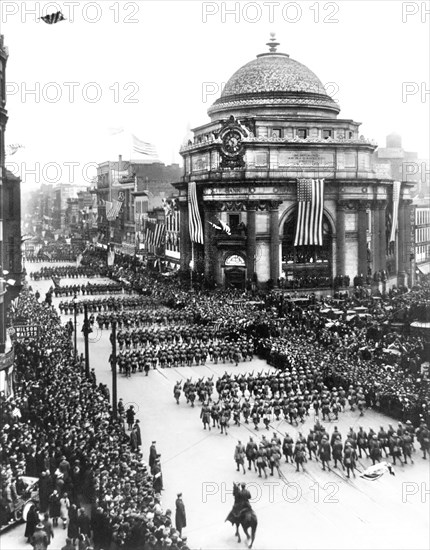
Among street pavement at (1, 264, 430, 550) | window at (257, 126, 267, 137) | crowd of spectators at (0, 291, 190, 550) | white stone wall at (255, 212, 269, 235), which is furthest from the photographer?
window at (257, 126, 267, 137)

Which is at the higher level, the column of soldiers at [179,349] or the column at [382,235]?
the column at [382,235]

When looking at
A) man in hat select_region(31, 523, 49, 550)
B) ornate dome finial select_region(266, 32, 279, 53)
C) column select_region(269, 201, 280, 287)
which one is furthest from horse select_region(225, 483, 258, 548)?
ornate dome finial select_region(266, 32, 279, 53)

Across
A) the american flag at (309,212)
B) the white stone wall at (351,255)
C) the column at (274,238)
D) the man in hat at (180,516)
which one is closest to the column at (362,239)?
the white stone wall at (351,255)

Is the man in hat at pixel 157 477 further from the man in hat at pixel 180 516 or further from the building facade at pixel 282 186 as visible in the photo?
the building facade at pixel 282 186

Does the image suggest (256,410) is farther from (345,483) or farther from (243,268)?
(243,268)

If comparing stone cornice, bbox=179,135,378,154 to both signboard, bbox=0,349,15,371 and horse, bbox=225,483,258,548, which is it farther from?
horse, bbox=225,483,258,548

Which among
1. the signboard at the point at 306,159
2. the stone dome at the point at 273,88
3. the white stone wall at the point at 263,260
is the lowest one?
the white stone wall at the point at 263,260

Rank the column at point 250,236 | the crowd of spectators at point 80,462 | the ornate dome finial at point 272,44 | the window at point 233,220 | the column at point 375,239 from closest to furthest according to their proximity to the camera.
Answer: the crowd of spectators at point 80,462, the column at point 250,236, the window at point 233,220, the column at point 375,239, the ornate dome finial at point 272,44
